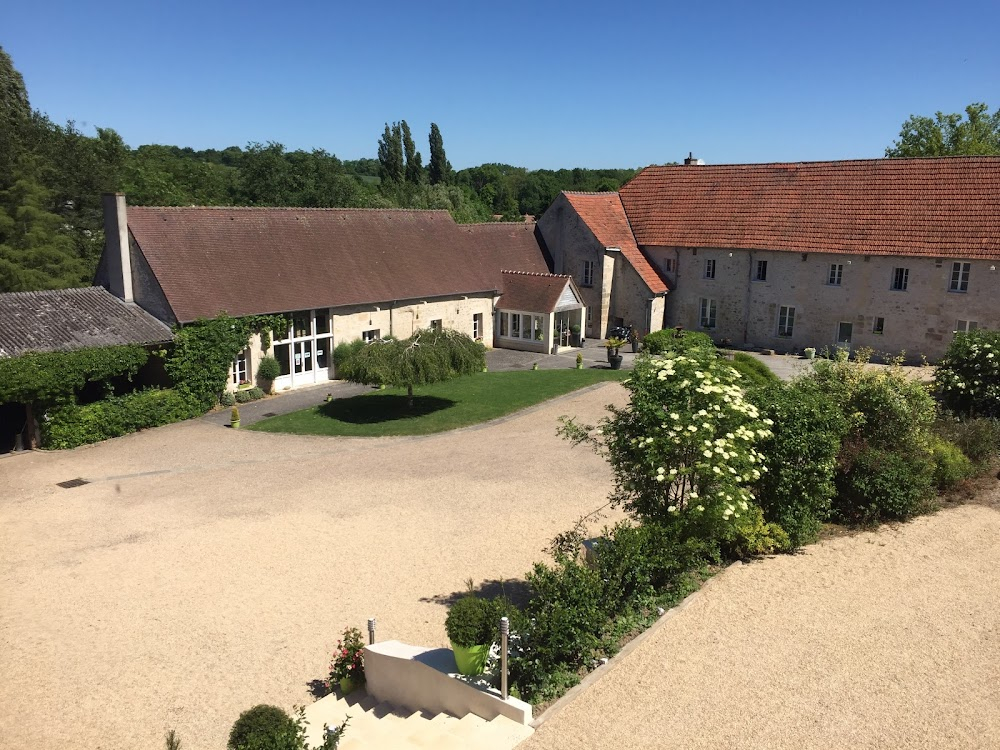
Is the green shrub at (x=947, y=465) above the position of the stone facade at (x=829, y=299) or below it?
below

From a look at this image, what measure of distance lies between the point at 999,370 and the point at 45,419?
2705cm

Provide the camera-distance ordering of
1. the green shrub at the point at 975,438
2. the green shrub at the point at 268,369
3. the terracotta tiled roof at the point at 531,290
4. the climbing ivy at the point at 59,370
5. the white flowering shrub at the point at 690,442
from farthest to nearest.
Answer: the terracotta tiled roof at the point at 531,290
the green shrub at the point at 268,369
the climbing ivy at the point at 59,370
the green shrub at the point at 975,438
the white flowering shrub at the point at 690,442

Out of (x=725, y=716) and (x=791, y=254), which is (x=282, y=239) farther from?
(x=725, y=716)

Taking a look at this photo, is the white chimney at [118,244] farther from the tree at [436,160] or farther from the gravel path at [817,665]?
the tree at [436,160]

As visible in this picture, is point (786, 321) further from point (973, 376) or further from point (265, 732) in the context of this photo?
point (265, 732)

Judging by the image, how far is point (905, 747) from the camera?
8438 mm

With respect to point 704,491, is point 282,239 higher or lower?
higher

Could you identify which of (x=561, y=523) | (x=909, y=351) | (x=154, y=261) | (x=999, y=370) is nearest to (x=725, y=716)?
(x=561, y=523)

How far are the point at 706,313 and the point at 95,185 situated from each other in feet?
118

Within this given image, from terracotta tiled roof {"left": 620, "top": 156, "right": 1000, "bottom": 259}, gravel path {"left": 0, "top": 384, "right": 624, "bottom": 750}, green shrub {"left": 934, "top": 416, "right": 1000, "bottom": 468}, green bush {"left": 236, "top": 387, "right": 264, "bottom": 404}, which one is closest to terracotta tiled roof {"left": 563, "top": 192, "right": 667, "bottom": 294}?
terracotta tiled roof {"left": 620, "top": 156, "right": 1000, "bottom": 259}

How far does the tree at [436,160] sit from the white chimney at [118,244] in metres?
68.4

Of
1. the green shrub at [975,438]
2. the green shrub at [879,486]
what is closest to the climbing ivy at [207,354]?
the green shrub at [879,486]

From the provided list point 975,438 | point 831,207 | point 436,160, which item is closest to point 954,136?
point 831,207

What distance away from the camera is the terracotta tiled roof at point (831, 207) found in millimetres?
31781
